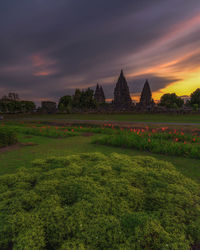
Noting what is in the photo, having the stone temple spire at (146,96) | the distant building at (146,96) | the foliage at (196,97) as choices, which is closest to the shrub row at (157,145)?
the foliage at (196,97)

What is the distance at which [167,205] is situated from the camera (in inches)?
90.5

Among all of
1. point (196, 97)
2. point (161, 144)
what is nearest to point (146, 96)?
point (196, 97)

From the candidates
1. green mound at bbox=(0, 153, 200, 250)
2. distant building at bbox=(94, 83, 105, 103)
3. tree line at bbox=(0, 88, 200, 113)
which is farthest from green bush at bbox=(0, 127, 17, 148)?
distant building at bbox=(94, 83, 105, 103)

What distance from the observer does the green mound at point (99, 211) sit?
1692 millimetres

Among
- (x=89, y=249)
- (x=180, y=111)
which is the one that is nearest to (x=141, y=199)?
(x=89, y=249)

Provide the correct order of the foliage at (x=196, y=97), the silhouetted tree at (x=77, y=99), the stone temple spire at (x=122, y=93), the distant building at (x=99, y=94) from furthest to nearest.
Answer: the distant building at (x=99, y=94)
the stone temple spire at (x=122, y=93)
the silhouetted tree at (x=77, y=99)
the foliage at (x=196, y=97)

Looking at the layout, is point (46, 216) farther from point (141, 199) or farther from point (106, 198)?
point (141, 199)

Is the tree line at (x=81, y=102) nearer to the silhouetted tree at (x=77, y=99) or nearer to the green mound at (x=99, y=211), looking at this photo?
the silhouetted tree at (x=77, y=99)

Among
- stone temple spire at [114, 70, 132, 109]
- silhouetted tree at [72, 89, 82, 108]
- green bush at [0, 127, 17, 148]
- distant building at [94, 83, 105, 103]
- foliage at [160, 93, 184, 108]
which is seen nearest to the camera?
green bush at [0, 127, 17, 148]

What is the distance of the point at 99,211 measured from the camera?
2082 mm

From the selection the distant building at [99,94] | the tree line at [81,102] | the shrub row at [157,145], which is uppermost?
the distant building at [99,94]

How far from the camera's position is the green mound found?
5.55 ft

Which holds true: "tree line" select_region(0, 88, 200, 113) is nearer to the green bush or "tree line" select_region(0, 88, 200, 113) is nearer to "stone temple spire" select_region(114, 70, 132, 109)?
"stone temple spire" select_region(114, 70, 132, 109)

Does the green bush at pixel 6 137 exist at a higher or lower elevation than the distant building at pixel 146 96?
lower
